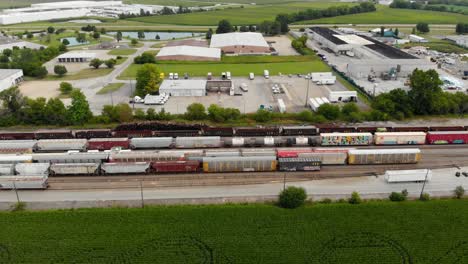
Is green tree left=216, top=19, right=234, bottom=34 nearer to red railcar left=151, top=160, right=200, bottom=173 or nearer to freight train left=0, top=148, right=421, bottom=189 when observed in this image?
freight train left=0, top=148, right=421, bottom=189

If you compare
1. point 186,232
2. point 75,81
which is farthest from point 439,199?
point 75,81

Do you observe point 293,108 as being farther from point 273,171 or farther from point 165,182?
point 165,182

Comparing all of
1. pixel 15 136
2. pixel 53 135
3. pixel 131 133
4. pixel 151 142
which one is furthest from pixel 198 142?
pixel 15 136

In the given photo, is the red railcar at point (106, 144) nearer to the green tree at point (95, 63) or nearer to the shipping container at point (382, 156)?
the shipping container at point (382, 156)

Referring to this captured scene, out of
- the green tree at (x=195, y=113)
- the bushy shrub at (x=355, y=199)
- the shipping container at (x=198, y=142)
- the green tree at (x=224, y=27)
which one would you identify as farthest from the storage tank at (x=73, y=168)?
the green tree at (x=224, y=27)

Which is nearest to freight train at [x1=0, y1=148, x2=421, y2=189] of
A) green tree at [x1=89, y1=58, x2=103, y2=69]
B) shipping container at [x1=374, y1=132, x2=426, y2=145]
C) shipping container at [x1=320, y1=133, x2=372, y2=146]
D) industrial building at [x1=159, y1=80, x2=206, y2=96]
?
shipping container at [x1=320, y1=133, x2=372, y2=146]

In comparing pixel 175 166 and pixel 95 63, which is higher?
pixel 95 63

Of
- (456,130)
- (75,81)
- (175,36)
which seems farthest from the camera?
(175,36)

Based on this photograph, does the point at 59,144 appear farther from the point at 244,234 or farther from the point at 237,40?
the point at 237,40
